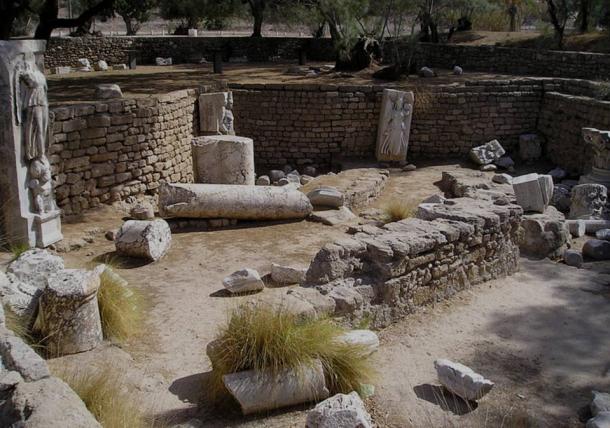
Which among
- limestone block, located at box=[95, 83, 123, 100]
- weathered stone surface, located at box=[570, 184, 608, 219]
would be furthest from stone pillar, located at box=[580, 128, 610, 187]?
limestone block, located at box=[95, 83, 123, 100]

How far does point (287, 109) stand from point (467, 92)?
14.6ft

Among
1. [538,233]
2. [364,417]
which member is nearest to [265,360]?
[364,417]

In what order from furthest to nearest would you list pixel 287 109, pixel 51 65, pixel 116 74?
pixel 51 65 < pixel 116 74 < pixel 287 109

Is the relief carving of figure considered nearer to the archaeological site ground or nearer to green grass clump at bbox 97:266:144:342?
the archaeological site ground

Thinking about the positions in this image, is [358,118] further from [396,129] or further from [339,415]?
[339,415]

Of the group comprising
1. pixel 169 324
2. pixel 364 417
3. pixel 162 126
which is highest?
pixel 162 126

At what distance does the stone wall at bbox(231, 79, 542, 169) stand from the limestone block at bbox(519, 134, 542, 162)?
0.48 m

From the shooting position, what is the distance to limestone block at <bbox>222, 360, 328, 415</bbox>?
461 cm

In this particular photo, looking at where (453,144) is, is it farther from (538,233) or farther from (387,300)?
(387,300)

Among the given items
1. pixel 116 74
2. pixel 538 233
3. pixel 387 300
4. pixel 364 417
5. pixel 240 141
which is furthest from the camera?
pixel 116 74

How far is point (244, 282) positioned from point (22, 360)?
11.3 ft

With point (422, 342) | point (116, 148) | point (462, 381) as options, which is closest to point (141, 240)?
point (116, 148)

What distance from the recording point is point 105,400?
4.20m

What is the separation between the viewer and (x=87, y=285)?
18.7 ft
